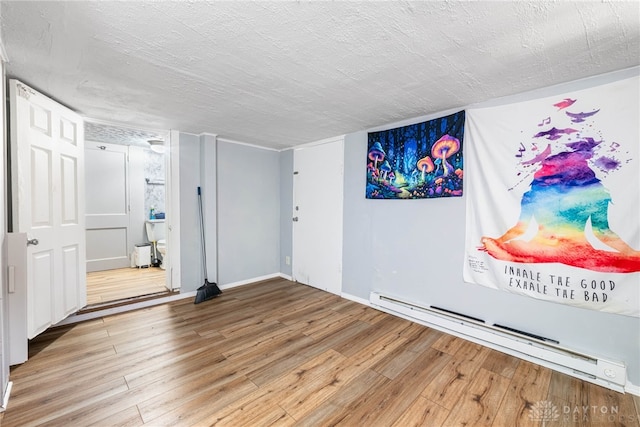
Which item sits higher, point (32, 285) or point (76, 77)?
point (76, 77)

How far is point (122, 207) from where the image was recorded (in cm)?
459

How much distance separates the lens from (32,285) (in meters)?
1.98

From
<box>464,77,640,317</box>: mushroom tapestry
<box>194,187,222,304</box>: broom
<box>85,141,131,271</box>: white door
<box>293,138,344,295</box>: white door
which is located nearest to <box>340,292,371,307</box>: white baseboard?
<box>293,138,344,295</box>: white door

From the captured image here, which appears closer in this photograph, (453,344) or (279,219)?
(453,344)

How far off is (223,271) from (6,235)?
7.08ft

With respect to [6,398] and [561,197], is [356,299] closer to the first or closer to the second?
[561,197]

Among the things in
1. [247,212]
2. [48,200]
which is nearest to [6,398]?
[48,200]

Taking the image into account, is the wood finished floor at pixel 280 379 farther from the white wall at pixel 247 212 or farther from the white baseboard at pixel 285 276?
the white baseboard at pixel 285 276

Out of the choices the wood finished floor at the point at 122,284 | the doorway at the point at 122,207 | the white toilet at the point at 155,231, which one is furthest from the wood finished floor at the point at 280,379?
the white toilet at the point at 155,231

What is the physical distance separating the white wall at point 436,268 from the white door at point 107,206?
409 cm

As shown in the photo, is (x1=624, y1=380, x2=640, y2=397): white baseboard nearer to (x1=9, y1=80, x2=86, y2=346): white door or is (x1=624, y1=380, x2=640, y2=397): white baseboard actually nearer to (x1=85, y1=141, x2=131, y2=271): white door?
(x1=9, y1=80, x2=86, y2=346): white door

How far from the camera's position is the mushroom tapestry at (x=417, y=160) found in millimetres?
2350

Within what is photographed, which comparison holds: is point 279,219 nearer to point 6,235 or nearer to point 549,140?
point 6,235

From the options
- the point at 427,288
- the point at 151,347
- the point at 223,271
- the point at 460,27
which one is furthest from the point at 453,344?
the point at 223,271
